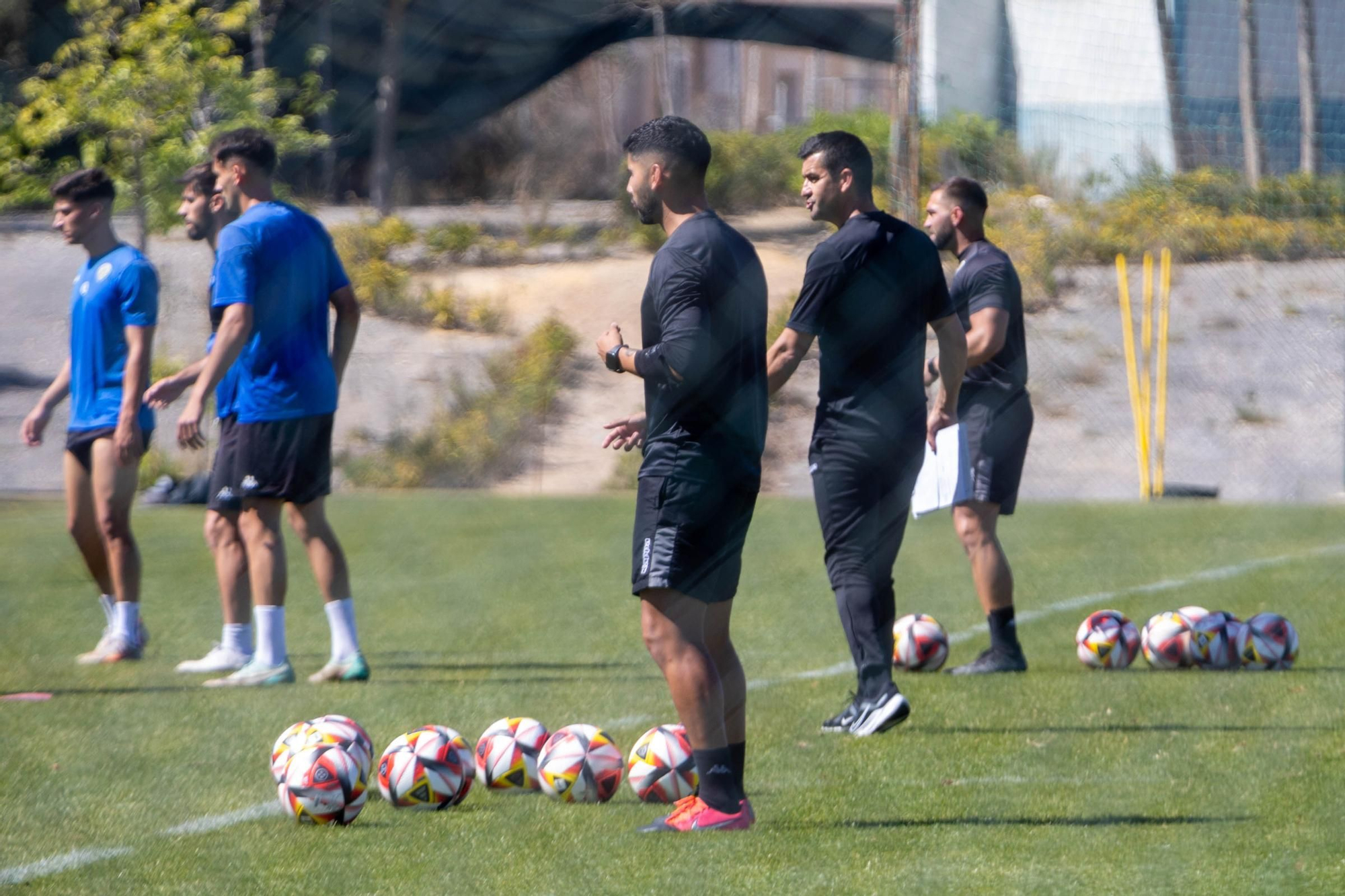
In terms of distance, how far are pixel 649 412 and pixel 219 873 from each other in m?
1.64

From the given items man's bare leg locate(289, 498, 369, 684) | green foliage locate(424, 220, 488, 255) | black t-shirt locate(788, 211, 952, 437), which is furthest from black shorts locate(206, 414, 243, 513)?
green foliage locate(424, 220, 488, 255)

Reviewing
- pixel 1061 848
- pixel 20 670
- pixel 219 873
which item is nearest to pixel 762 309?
pixel 1061 848

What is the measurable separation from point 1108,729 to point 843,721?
97 centimetres

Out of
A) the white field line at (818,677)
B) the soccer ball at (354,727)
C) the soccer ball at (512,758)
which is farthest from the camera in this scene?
the soccer ball at (512,758)

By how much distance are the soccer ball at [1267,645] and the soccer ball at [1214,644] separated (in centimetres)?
3

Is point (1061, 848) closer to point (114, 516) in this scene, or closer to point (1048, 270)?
point (114, 516)

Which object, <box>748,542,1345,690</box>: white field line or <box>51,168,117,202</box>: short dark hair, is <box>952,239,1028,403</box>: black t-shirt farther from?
<box>51,168,117,202</box>: short dark hair

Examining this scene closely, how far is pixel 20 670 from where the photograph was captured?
763 cm

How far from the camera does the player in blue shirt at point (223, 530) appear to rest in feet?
23.7

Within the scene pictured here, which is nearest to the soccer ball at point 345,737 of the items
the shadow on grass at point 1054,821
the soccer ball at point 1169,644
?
the shadow on grass at point 1054,821

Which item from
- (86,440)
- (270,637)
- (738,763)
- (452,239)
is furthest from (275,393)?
A: (452,239)

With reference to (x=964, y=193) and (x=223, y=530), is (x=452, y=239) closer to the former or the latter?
(x=223, y=530)

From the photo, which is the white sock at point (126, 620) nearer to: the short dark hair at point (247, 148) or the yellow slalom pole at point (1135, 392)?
the short dark hair at point (247, 148)

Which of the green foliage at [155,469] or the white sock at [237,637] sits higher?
the white sock at [237,637]
